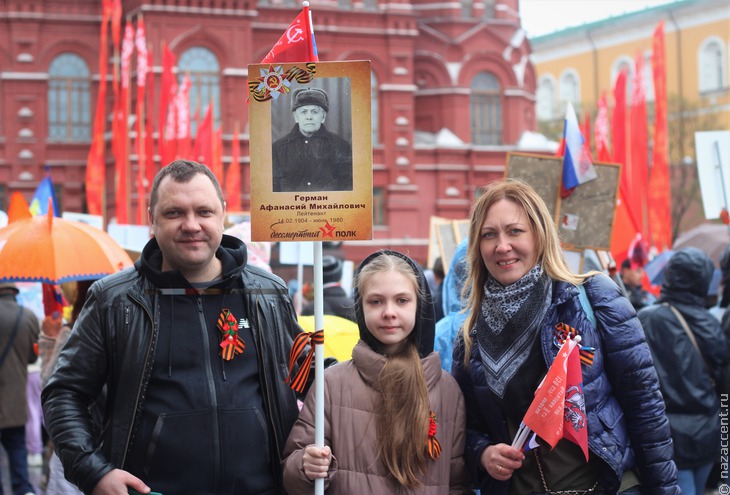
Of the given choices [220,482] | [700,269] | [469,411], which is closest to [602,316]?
[469,411]

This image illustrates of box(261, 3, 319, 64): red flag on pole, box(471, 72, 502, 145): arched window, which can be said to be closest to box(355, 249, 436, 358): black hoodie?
box(261, 3, 319, 64): red flag on pole

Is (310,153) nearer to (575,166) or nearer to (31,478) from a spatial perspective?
(575,166)

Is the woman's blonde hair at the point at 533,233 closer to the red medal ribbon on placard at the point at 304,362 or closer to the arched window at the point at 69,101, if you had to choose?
the red medal ribbon on placard at the point at 304,362

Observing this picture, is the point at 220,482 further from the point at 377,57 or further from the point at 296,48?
the point at 377,57

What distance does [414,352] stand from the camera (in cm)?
360

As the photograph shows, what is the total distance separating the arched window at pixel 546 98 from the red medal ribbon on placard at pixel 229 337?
186 feet

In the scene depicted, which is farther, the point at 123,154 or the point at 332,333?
the point at 123,154

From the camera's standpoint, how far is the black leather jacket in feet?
10.8

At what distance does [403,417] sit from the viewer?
3.50m

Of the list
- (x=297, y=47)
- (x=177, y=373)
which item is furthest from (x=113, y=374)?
(x=297, y=47)

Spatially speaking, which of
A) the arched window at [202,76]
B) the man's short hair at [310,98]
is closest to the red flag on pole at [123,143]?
the arched window at [202,76]

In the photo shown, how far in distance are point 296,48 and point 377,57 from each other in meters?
30.2

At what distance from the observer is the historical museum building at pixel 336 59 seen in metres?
30.6

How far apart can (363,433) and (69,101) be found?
2959cm
